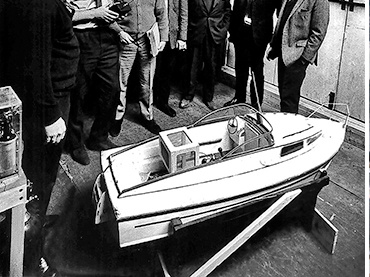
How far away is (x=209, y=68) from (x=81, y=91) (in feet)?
2.27

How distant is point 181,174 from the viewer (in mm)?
1237

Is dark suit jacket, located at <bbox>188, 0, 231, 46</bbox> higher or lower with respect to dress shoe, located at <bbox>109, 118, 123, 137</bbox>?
higher

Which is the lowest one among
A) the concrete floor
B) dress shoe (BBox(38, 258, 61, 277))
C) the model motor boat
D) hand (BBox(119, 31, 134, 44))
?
the concrete floor

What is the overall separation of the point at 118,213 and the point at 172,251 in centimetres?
26

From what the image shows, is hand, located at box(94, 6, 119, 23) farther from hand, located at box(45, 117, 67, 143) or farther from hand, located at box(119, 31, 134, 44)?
hand, located at box(45, 117, 67, 143)

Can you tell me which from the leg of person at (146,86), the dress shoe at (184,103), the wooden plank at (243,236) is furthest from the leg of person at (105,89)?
the wooden plank at (243,236)

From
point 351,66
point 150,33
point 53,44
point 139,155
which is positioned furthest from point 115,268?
point 351,66

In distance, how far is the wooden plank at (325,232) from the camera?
1.38 metres

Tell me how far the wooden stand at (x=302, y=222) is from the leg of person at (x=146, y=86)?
0.70 meters

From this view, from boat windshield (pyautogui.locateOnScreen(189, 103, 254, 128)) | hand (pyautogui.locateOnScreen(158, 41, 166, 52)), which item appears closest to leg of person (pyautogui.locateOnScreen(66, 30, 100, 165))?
hand (pyautogui.locateOnScreen(158, 41, 166, 52))

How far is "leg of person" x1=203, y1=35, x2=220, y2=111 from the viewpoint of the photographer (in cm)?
212

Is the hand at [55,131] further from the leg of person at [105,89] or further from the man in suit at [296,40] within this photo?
the man in suit at [296,40]

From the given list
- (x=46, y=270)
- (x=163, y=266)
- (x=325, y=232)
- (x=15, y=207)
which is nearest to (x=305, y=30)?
(x=325, y=232)

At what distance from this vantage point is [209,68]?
2.17 metres
